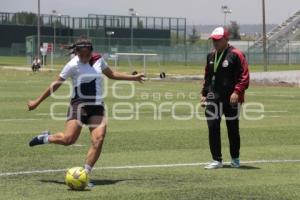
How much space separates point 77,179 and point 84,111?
1.06 meters

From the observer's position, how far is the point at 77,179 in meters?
9.16

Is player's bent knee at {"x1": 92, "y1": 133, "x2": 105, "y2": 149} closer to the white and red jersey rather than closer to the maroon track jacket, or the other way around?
the white and red jersey

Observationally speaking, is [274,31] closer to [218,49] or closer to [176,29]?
[176,29]

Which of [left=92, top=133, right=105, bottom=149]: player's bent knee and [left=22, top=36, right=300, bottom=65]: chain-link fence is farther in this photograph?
[left=22, top=36, right=300, bottom=65]: chain-link fence

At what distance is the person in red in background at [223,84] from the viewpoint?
10.9m

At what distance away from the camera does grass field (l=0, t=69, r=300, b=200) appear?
29.9 ft

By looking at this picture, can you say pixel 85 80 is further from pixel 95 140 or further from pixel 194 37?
pixel 194 37

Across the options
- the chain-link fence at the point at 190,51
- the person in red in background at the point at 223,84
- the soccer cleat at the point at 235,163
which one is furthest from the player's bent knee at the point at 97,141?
the chain-link fence at the point at 190,51

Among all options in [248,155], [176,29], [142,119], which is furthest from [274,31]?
[248,155]

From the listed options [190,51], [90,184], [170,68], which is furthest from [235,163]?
[190,51]

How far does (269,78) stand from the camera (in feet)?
150

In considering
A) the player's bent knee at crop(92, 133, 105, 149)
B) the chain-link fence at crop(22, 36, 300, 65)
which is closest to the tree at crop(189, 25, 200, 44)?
the chain-link fence at crop(22, 36, 300, 65)

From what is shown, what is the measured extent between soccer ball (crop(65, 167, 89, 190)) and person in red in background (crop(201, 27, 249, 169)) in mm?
2518

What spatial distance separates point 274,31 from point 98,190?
94.3 metres
